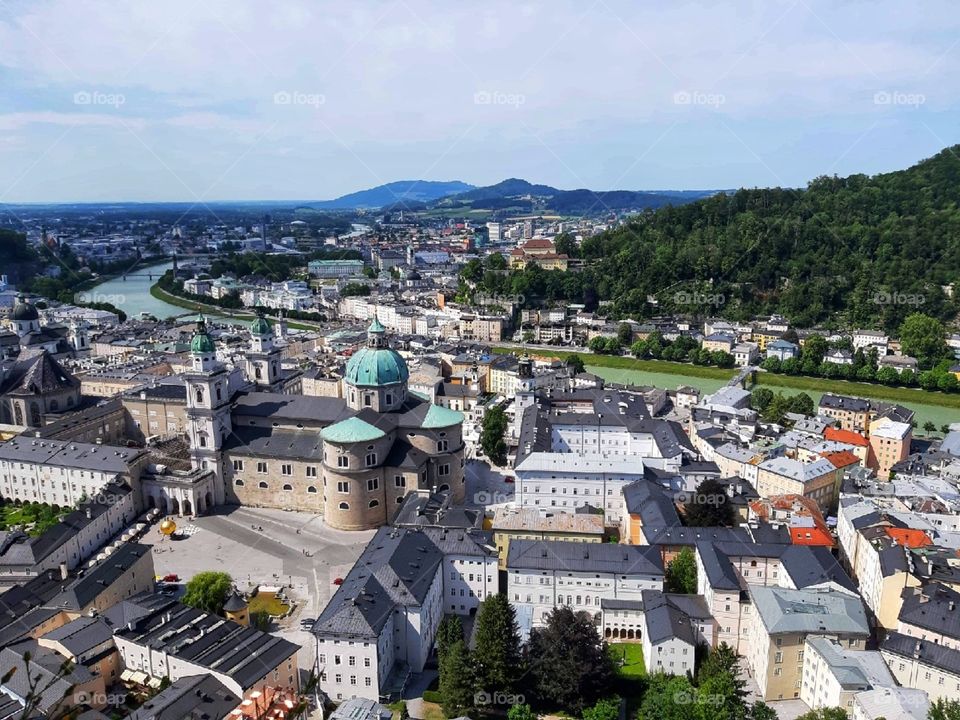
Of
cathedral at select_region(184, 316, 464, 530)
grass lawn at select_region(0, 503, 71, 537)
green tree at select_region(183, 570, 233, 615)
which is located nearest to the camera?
green tree at select_region(183, 570, 233, 615)

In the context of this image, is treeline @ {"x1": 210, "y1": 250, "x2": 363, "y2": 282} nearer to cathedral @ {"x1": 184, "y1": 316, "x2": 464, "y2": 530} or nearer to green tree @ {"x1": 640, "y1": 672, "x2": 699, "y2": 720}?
cathedral @ {"x1": 184, "y1": 316, "x2": 464, "y2": 530}

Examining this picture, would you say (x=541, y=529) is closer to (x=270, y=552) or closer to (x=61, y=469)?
(x=270, y=552)

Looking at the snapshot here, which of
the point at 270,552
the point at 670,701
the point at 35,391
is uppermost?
the point at 35,391

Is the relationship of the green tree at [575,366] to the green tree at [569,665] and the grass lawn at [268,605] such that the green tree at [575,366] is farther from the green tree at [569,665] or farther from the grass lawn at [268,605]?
the green tree at [569,665]

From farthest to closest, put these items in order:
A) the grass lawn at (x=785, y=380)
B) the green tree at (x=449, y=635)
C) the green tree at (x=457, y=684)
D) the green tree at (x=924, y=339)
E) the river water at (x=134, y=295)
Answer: the river water at (x=134, y=295)
the green tree at (x=924, y=339)
the grass lawn at (x=785, y=380)
the green tree at (x=449, y=635)
the green tree at (x=457, y=684)

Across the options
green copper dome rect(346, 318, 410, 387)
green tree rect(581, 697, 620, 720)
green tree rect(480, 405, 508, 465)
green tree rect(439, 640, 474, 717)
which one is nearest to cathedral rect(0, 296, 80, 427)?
green copper dome rect(346, 318, 410, 387)

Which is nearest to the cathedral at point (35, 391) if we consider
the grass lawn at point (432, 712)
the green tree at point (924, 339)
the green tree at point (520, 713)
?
the grass lawn at point (432, 712)

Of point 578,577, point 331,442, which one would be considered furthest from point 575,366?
point 578,577
